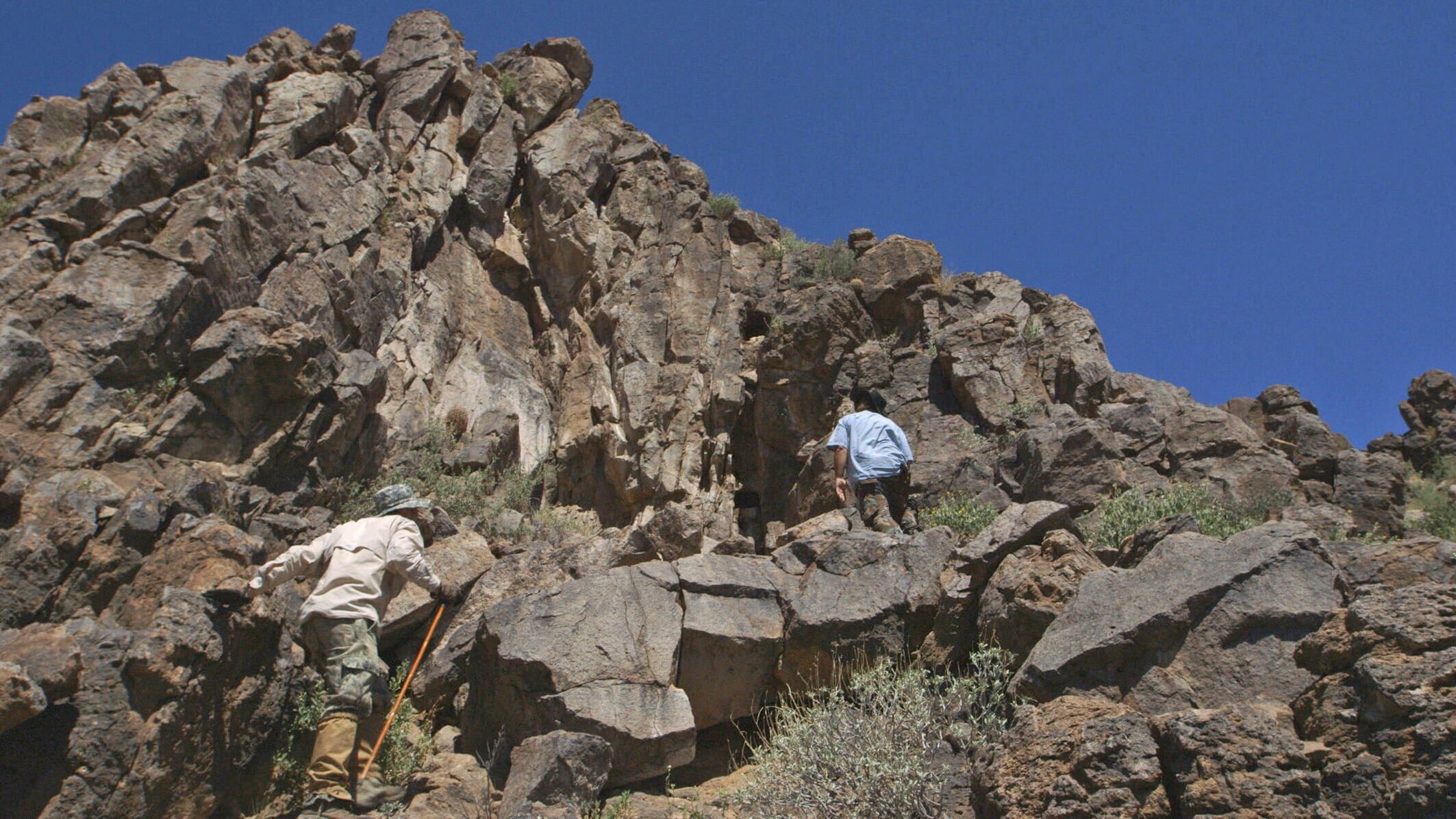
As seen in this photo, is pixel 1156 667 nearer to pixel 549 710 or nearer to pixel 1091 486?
pixel 549 710

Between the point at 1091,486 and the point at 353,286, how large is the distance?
10.3m

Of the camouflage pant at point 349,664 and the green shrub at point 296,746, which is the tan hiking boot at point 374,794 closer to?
the camouflage pant at point 349,664

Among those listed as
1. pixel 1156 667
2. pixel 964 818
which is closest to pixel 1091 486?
pixel 1156 667

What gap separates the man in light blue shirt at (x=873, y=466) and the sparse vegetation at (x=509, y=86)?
12246mm

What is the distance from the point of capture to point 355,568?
6.34 m

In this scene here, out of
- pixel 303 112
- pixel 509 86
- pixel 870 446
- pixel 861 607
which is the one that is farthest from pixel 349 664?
pixel 509 86

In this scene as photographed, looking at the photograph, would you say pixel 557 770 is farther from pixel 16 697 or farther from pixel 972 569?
pixel 972 569

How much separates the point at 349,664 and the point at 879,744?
3.31m

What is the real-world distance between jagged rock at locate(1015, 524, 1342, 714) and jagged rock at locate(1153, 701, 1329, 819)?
71 cm

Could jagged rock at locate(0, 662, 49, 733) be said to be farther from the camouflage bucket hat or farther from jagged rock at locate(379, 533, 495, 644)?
jagged rock at locate(379, 533, 495, 644)

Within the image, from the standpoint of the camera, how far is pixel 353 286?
13.7 meters

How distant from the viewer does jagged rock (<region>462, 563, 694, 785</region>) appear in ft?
21.0

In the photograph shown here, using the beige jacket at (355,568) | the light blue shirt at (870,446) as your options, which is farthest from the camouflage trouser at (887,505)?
the beige jacket at (355,568)

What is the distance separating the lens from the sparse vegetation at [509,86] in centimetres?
1917
